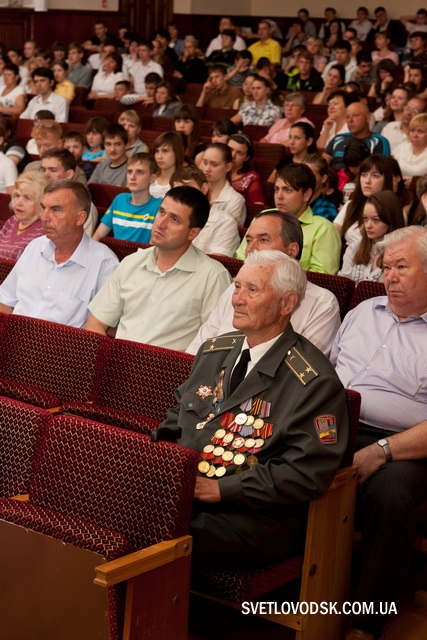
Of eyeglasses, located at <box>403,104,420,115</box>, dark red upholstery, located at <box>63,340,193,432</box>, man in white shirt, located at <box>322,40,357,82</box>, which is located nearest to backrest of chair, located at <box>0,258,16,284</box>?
dark red upholstery, located at <box>63,340,193,432</box>

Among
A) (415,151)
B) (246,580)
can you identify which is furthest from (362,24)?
(246,580)

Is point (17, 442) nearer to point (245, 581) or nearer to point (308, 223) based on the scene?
point (245, 581)

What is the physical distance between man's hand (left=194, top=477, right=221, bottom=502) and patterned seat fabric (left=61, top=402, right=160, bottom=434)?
33 centimetres

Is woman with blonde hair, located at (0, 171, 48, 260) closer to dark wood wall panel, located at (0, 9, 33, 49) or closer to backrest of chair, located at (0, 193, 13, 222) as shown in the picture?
backrest of chair, located at (0, 193, 13, 222)

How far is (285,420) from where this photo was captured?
6.96 ft

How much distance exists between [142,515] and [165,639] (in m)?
0.24

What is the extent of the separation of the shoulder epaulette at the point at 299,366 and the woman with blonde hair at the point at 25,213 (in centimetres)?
205

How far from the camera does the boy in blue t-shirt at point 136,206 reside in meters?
4.39

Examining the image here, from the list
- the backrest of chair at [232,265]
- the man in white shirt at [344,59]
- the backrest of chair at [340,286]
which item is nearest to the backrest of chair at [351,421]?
the backrest of chair at [340,286]

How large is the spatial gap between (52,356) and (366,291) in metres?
0.96

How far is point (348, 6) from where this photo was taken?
480 inches

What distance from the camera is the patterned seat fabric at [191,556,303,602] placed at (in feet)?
6.66

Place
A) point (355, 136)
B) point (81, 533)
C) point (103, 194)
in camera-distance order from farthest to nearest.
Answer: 1. point (355, 136)
2. point (103, 194)
3. point (81, 533)

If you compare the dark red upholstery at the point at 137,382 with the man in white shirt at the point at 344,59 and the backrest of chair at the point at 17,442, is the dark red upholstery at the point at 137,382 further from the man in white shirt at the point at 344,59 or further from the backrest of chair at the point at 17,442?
the man in white shirt at the point at 344,59
